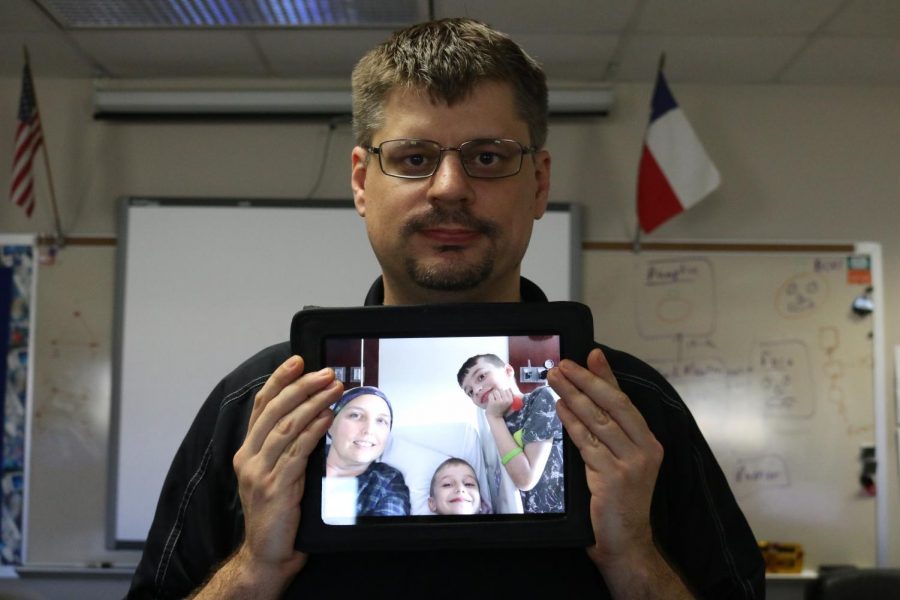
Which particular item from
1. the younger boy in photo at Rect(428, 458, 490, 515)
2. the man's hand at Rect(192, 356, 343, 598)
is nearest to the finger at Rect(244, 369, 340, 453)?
the man's hand at Rect(192, 356, 343, 598)

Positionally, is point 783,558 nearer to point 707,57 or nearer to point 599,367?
point 707,57

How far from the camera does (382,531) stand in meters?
0.75

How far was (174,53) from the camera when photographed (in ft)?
9.62

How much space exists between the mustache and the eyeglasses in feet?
0.15

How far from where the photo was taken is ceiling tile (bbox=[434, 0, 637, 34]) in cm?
251

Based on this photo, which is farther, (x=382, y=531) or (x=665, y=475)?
(x=665, y=475)

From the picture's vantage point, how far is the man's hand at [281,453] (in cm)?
74

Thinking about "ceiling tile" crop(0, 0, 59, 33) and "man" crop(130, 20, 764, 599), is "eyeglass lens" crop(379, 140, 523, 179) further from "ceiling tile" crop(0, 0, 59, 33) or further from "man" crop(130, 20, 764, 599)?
"ceiling tile" crop(0, 0, 59, 33)

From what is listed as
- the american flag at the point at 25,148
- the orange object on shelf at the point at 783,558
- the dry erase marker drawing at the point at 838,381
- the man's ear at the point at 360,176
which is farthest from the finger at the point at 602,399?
the american flag at the point at 25,148

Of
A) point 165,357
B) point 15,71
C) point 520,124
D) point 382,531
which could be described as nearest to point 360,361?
point 382,531

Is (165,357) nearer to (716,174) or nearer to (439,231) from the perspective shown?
(716,174)

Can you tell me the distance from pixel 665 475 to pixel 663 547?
8cm

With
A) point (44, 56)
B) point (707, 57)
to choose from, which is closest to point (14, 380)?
point (44, 56)

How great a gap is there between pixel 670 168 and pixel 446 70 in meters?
2.27
